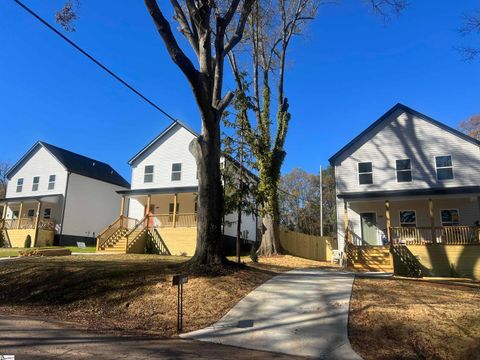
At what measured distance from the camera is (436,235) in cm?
1997

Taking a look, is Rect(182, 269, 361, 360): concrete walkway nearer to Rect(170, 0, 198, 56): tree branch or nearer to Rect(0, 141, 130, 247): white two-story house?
Rect(170, 0, 198, 56): tree branch

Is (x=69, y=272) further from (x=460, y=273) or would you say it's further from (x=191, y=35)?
(x=460, y=273)

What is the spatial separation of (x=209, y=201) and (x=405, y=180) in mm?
14172

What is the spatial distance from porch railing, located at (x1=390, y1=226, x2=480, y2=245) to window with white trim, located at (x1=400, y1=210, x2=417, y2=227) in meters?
1.16

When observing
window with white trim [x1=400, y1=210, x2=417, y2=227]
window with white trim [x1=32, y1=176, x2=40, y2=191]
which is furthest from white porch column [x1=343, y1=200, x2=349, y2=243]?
window with white trim [x1=32, y1=176, x2=40, y2=191]

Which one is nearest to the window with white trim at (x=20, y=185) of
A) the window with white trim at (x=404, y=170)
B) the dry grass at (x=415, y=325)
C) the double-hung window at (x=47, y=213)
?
the double-hung window at (x=47, y=213)

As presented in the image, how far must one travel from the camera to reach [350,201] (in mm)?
22094

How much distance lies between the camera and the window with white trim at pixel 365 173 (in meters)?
22.5

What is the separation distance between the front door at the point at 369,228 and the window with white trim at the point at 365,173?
1886 mm

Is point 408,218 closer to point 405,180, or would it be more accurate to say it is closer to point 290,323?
point 405,180

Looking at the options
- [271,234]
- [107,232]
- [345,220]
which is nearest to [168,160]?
[107,232]

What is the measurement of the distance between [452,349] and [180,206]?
2268cm

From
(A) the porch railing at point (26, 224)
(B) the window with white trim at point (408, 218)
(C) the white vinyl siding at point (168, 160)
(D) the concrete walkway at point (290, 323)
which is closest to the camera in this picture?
(D) the concrete walkway at point (290, 323)

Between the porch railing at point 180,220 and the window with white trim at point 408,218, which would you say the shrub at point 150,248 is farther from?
the window with white trim at point 408,218
